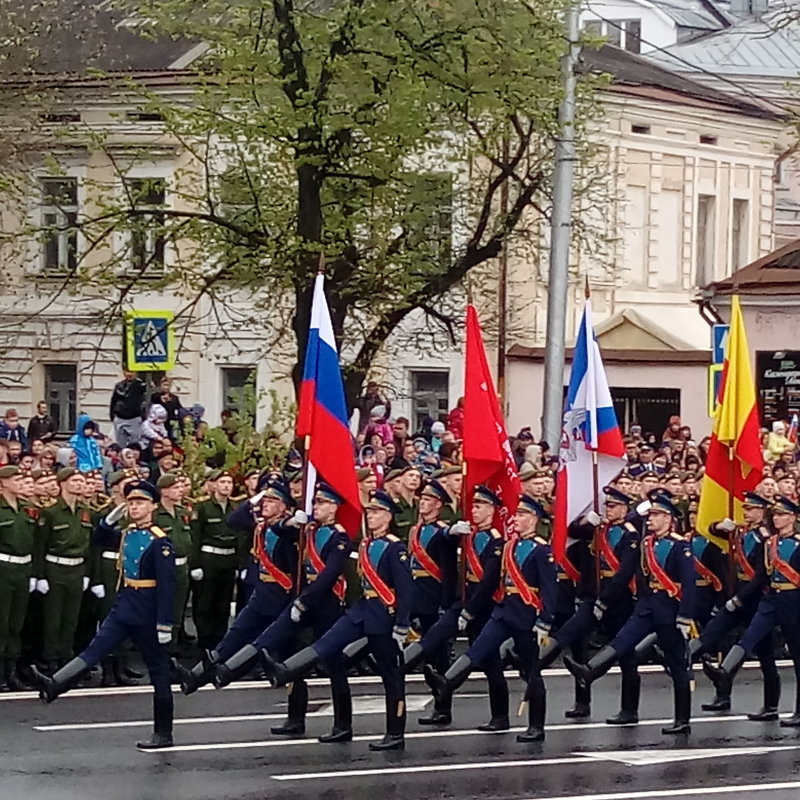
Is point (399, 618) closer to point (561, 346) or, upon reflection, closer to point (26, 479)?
point (26, 479)

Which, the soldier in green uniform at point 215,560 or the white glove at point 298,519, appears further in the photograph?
the soldier in green uniform at point 215,560

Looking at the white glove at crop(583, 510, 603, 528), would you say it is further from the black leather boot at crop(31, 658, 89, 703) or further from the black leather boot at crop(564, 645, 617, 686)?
the black leather boot at crop(31, 658, 89, 703)

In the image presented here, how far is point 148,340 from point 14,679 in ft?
22.3

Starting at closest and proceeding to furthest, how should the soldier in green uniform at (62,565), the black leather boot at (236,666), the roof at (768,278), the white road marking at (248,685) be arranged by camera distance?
the black leather boot at (236,666) → the white road marking at (248,685) → the soldier in green uniform at (62,565) → the roof at (768,278)

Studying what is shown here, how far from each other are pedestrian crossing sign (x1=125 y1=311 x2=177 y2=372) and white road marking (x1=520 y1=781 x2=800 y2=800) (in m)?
11.0

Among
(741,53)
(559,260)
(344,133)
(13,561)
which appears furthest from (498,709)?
(741,53)

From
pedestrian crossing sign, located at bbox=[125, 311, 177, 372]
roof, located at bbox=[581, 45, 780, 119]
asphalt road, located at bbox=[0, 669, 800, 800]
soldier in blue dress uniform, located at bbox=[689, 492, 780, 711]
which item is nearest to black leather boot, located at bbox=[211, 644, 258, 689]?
asphalt road, located at bbox=[0, 669, 800, 800]

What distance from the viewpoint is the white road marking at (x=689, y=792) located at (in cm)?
1241

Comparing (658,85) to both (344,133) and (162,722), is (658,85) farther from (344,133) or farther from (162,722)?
(162,722)

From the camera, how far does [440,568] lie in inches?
619

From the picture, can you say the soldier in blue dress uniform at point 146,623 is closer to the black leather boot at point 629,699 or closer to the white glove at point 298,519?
the white glove at point 298,519

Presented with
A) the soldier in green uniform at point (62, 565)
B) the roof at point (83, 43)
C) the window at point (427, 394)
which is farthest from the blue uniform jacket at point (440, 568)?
the window at point (427, 394)

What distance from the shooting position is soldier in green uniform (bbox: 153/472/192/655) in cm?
1586

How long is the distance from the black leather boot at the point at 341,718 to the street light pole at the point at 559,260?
9111mm
